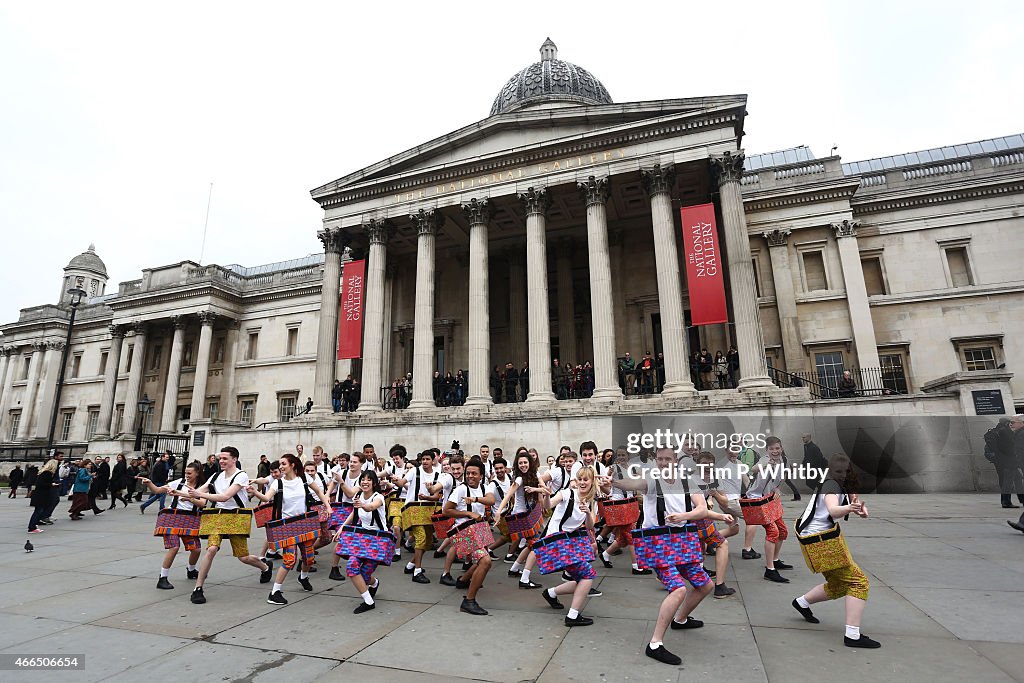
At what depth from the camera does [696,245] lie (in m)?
19.1

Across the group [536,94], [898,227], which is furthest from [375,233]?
[898,227]

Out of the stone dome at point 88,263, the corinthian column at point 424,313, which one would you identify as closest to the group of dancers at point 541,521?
the corinthian column at point 424,313

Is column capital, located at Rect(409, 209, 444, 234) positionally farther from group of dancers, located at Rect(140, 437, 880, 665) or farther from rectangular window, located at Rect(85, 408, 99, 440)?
rectangular window, located at Rect(85, 408, 99, 440)

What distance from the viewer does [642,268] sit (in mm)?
25703

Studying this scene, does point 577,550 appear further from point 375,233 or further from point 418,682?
point 375,233

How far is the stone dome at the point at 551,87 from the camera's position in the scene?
94.8 feet

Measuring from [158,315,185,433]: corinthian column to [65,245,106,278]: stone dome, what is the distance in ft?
101

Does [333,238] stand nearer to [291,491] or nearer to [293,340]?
[293,340]

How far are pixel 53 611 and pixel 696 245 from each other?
19.2 m

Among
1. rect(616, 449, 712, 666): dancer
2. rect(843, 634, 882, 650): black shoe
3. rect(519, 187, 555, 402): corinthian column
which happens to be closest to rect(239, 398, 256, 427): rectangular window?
rect(519, 187, 555, 402): corinthian column

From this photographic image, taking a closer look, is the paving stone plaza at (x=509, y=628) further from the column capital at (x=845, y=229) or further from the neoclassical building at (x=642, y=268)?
the column capital at (x=845, y=229)

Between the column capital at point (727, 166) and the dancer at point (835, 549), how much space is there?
17.5 m

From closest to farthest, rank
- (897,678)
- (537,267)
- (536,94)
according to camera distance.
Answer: (897,678)
(537,267)
(536,94)

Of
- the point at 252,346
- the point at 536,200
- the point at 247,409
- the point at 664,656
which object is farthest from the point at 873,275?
the point at 247,409
